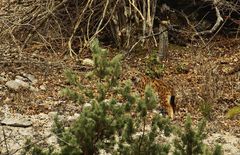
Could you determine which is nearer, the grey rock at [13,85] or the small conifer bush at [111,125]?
the small conifer bush at [111,125]

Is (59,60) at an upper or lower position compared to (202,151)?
lower

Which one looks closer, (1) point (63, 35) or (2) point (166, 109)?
(2) point (166, 109)

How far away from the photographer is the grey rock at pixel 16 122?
5.36 metres

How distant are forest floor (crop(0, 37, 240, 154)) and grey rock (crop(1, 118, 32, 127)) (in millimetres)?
56

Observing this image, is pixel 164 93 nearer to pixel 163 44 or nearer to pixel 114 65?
pixel 163 44

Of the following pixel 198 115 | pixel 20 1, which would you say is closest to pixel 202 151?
pixel 198 115

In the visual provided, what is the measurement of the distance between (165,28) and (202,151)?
443 cm

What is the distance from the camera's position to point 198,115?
5.77 metres

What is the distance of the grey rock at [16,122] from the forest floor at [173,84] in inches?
2.2

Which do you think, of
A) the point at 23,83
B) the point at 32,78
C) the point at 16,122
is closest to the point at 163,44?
the point at 32,78

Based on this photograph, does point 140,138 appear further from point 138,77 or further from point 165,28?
point 165,28

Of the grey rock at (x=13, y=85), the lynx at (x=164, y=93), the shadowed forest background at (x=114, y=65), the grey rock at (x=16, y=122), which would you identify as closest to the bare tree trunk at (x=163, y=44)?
the shadowed forest background at (x=114, y=65)

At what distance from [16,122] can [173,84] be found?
6.52 ft

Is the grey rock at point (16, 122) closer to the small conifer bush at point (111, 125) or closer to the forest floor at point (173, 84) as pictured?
the forest floor at point (173, 84)
